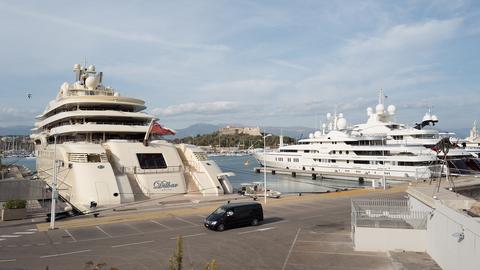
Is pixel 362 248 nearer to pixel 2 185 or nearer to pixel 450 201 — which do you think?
pixel 450 201

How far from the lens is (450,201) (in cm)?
1566

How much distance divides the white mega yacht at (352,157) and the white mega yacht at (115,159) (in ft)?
111

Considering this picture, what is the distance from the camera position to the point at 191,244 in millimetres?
16609

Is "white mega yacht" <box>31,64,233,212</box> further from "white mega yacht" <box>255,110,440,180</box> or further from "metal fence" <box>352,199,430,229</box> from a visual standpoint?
"white mega yacht" <box>255,110,440,180</box>

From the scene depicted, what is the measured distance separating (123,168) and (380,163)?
45.2 metres

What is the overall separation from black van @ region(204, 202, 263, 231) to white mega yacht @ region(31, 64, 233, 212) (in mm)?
9204

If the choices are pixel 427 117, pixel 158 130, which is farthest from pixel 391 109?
pixel 158 130

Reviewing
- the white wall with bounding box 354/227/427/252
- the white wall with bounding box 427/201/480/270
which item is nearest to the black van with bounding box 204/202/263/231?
the white wall with bounding box 354/227/427/252

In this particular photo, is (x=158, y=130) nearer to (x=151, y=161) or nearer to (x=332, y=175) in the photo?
(x=151, y=161)

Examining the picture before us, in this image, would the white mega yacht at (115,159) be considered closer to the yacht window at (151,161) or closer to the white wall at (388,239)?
the yacht window at (151,161)

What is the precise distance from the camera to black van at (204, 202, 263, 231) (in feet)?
63.5

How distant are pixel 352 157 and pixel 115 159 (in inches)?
1843

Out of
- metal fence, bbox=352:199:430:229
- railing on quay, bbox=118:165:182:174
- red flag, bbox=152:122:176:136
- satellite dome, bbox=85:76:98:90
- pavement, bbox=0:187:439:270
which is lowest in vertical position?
pavement, bbox=0:187:439:270

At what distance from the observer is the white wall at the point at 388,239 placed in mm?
15227
